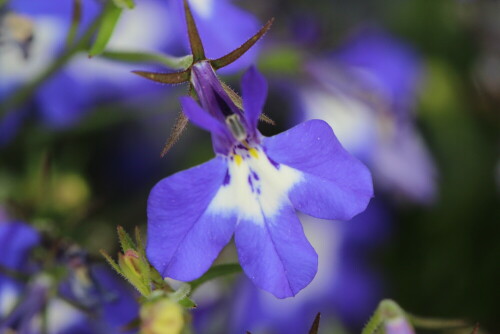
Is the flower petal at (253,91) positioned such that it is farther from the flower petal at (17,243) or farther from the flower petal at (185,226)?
the flower petal at (17,243)

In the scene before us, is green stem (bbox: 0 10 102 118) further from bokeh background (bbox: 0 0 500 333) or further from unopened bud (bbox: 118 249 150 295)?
unopened bud (bbox: 118 249 150 295)

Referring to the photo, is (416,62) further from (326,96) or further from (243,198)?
(243,198)

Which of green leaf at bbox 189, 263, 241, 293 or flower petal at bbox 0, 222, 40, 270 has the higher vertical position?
green leaf at bbox 189, 263, 241, 293

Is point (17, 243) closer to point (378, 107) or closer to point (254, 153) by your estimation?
point (254, 153)

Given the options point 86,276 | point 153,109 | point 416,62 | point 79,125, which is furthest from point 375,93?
point 86,276

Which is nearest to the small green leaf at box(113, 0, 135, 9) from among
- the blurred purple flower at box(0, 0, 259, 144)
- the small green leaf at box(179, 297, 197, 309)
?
the blurred purple flower at box(0, 0, 259, 144)
